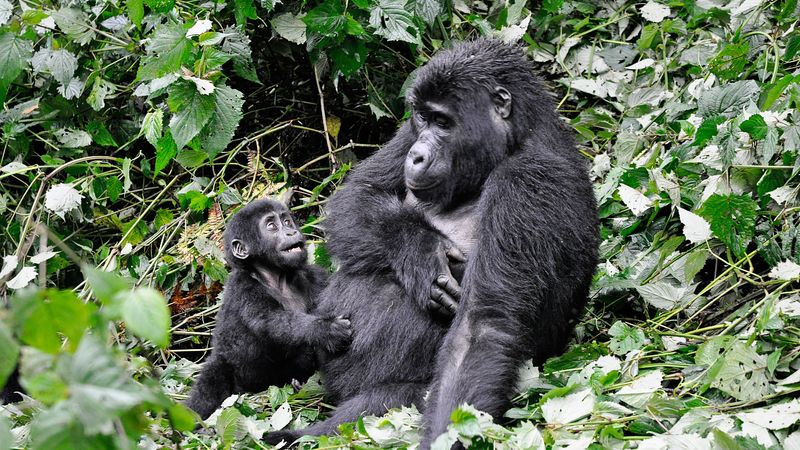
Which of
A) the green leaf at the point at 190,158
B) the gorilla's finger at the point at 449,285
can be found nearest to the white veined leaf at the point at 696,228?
the gorilla's finger at the point at 449,285

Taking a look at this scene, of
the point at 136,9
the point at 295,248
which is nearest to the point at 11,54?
the point at 136,9

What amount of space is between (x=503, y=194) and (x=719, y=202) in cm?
118

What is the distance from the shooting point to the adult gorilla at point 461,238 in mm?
3734

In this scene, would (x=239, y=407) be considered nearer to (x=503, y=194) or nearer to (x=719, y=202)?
(x=503, y=194)

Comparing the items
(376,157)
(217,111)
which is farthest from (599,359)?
(217,111)

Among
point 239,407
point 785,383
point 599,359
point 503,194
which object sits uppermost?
point 503,194

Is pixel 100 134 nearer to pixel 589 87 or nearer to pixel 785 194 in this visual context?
pixel 589 87

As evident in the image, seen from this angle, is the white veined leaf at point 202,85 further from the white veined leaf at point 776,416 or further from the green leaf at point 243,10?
the white veined leaf at point 776,416

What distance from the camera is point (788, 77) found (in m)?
4.50

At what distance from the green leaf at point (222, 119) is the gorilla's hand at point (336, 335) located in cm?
120

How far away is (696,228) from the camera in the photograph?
4523 mm

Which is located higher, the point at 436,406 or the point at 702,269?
the point at 436,406

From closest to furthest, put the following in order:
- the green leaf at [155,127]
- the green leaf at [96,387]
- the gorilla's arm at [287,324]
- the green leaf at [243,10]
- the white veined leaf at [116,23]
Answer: the green leaf at [96,387] < the gorilla's arm at [287,324] < the green leaf at [155,127] < the green leaf at [243,10] < the white veined leaf at [116,23]

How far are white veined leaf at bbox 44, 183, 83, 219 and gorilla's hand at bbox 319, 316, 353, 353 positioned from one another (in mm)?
2263
